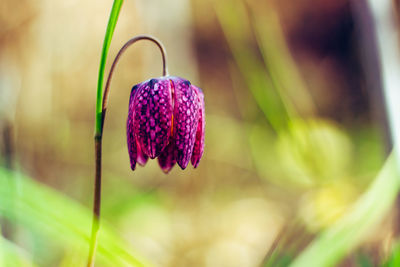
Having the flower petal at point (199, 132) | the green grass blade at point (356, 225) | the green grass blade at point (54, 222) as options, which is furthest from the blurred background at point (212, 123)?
the green grass blade at point (54, 222)

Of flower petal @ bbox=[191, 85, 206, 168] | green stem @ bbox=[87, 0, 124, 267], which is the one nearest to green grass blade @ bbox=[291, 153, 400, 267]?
flower petal @ bbox=[191, 85, 206, 168]

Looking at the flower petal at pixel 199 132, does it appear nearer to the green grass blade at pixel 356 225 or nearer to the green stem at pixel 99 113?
the green stem at pixel 99 113

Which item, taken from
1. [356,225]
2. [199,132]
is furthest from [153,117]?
[356,225]

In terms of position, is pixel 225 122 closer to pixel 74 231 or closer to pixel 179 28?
pixel 179 28

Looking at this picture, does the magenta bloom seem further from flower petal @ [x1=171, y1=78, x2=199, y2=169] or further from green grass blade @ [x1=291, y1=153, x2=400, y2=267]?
green grass blade @ [x1=291, y1=153, x2=400, y2=267]

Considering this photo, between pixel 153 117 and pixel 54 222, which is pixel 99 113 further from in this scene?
pixel 54 222
